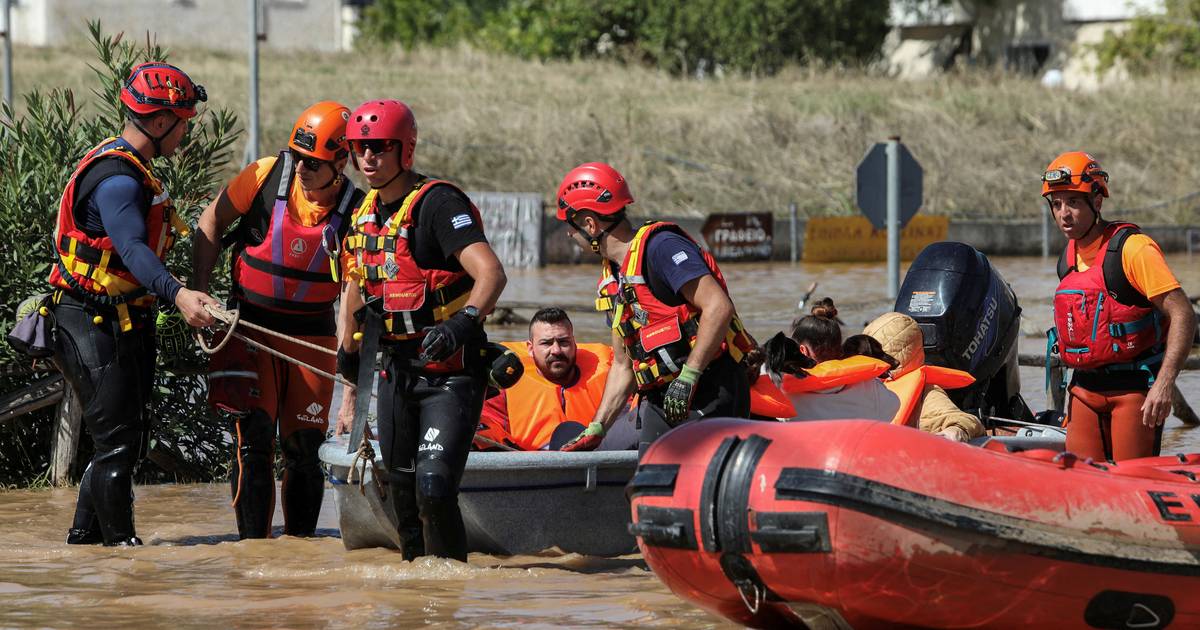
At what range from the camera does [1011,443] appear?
23.8ft

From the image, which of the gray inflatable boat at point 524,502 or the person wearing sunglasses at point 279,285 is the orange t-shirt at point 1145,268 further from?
the person wearing sunglasses at point 279,285

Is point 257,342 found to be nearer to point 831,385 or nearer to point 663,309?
point 663,309

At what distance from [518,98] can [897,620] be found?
1164 inches

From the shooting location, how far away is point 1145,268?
622 cm

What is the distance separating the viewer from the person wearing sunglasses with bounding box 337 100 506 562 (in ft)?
19.2

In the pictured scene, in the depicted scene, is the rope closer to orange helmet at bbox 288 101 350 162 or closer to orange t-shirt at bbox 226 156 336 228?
orange t-shirt at bbox 226 156 336 228

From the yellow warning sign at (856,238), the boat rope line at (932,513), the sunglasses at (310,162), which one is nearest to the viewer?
the boat rope line at (932,513)

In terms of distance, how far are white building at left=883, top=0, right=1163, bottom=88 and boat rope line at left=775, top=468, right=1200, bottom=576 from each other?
3948 cm

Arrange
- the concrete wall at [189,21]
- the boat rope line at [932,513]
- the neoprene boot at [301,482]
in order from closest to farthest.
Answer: the boat rope line at [932,513] < the neoprene boot at [301,482] < the concrete wall at [189,21]

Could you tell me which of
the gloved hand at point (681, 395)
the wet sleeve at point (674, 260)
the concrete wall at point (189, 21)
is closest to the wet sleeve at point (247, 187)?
the wet sleeve at point (674, 260)

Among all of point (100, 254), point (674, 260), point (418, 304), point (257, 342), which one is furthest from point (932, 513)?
point (100, 254)

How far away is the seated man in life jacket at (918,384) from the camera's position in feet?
23.8

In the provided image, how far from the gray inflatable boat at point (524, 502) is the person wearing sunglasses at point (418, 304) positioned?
414mm

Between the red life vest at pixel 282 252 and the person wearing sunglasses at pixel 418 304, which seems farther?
the red life vest at pixel 282 252
